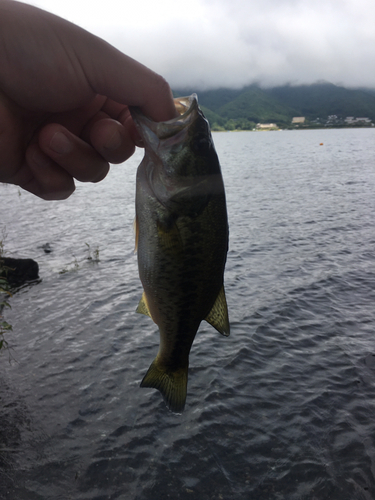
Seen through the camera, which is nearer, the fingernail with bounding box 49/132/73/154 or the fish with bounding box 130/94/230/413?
the fish with bounding box 130/94/230/413

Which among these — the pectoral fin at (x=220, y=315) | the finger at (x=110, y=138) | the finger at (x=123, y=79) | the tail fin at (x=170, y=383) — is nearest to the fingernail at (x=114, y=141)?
the finger at (x=110, y=138)

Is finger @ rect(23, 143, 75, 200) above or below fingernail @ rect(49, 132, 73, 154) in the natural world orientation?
below

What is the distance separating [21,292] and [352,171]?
126 ft

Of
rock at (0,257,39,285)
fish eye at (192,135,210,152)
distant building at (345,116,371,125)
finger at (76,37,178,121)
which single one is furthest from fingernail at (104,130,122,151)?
distant building at (345,116,371,125)

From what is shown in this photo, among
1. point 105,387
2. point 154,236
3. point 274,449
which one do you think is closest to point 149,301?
point 154,236

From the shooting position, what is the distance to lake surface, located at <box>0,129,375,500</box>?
6.09 metres

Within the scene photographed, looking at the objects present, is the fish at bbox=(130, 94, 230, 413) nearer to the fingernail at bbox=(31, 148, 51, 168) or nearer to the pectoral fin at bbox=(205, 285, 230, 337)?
the pectoral fin at bbox=(205, 285, 230, 337)

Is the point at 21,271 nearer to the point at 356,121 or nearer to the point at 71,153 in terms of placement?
the point at 71,153

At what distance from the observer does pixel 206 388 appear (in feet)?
26.9

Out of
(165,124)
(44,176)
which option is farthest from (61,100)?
(165,124)

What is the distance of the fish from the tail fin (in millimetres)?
817

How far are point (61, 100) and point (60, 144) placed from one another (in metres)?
0.35

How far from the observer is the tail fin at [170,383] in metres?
3.09

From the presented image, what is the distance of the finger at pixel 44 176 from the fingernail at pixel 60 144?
0.31 meters
